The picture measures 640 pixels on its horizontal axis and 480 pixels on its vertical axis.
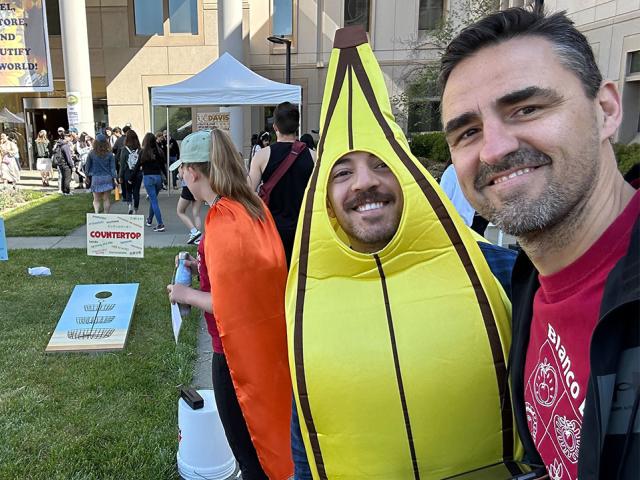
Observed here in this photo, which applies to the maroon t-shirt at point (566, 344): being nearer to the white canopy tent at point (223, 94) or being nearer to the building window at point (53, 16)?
the white canopy tent at point (223, 94)

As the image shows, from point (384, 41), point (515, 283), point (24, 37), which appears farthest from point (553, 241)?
point (384, 41)

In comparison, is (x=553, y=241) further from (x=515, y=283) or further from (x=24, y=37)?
(x=24, y=37)

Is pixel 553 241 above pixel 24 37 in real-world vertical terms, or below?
below

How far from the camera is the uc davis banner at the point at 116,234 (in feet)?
17.4

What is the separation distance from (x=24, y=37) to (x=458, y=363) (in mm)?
17196

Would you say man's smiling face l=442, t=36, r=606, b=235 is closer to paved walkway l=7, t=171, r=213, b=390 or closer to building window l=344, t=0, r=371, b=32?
paved walkway l=7, t=171, r=213, b=390

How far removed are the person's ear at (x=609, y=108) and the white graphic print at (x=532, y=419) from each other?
59cm

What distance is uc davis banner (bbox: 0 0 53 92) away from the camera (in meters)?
14.3

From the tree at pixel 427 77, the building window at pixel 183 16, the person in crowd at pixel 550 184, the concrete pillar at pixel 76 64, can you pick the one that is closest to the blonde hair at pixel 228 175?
the person in crowd at pixel 550 184

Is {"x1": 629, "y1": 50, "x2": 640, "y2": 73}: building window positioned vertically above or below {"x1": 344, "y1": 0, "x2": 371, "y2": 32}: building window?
below

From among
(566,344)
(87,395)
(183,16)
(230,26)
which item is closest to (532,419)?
(566,344)

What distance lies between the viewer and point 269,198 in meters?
4.56

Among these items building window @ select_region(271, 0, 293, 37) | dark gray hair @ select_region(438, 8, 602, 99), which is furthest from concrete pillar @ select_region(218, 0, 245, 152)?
dark gray hair @ select_region(438, 8, 602, 99)

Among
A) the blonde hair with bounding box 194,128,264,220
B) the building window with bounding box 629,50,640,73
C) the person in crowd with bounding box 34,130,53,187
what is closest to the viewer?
the blonde hair with bounding box 194,128,264,220
